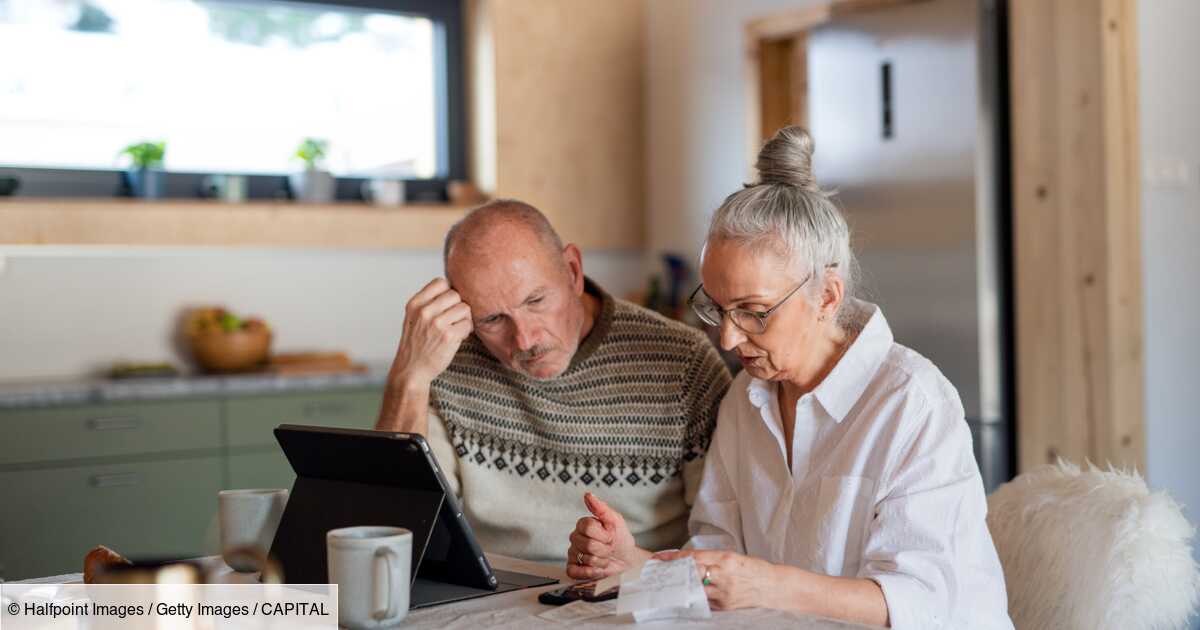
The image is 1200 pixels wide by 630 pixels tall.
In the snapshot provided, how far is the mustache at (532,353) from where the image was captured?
2.17m

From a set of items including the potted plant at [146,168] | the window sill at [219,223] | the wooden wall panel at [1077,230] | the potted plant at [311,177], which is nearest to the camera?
the wooden wall panel at [1077,230]

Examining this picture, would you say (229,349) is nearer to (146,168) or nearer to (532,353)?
(146,168)

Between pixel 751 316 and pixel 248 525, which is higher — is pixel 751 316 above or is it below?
above

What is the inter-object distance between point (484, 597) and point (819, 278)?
0.65 metres

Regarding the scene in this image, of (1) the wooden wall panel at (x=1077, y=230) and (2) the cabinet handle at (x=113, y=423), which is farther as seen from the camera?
(2) the cabinet handle at (x=113, y=423)

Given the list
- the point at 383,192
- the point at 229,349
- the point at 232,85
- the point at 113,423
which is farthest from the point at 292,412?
the point at 232,85

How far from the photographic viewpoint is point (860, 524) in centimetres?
169

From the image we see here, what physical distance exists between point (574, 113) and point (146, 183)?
1684 millimetres

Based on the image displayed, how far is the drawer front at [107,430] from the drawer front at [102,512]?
5 centimetres

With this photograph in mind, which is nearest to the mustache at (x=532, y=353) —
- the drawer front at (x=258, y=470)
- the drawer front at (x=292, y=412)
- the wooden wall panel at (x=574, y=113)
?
the drawer front at (x=292, y=412)

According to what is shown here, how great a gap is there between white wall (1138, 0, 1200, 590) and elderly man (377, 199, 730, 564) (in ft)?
6.19

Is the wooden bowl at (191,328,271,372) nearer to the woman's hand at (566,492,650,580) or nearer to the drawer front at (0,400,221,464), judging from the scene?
the drawer front at (0,400,221,464)

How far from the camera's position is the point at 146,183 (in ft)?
14.3

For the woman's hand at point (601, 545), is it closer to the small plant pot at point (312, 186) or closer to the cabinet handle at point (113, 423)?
the cabinet handle at point (113, 423)
